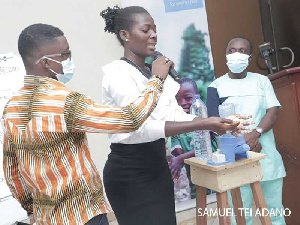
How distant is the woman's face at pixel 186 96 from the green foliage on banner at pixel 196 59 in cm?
11

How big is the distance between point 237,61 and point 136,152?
1076mm

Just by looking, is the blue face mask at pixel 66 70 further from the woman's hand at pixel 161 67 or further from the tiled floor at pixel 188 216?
the tiled floor at pixel 188 216

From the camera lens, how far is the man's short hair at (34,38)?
1.16 meters

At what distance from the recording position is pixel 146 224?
4.90 feet

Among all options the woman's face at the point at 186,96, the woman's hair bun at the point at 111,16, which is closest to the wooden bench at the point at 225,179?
the woman's hair bun at the point at 111,16

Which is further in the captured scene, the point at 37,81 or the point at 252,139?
the point at 252,139

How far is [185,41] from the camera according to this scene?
3.12 metres

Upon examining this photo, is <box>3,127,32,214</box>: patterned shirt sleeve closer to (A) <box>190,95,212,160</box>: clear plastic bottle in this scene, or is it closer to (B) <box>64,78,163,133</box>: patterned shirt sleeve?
(B) <box>64,78,163,133</box>: patterned shirt sleeve

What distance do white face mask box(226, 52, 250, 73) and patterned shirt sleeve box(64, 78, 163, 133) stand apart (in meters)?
1.26

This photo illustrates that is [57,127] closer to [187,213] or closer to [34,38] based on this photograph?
[34,38]

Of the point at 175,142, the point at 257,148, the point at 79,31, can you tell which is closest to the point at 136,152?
the point at 257,148

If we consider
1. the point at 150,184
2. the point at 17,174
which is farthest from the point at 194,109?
the point at 17,174

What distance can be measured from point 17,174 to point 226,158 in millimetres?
986

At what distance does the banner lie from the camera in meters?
3.05
